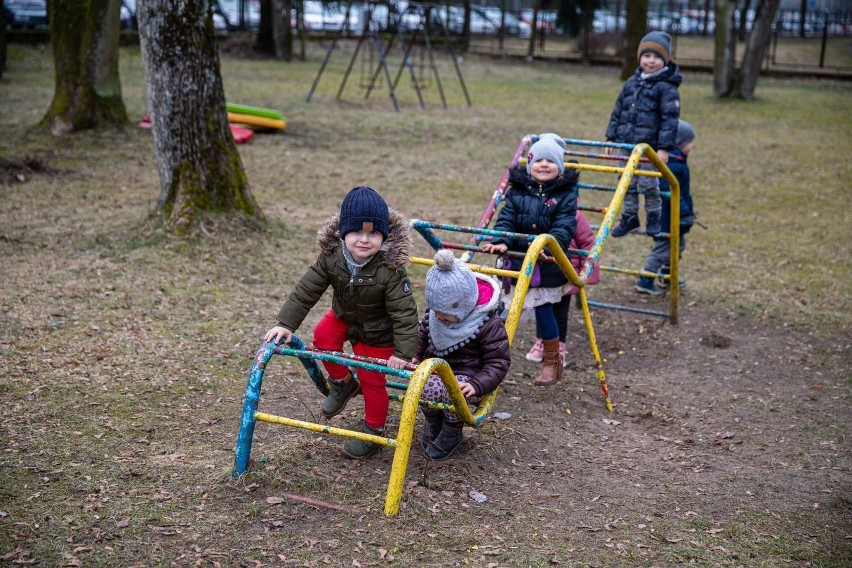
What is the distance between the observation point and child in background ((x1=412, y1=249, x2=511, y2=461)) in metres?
3.67

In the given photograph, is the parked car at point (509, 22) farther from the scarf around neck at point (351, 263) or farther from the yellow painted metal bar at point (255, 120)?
the scarf around neck at point (351, 263)

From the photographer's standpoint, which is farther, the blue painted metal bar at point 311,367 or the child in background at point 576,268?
the child in background at point 576,268

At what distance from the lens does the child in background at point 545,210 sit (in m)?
4.86

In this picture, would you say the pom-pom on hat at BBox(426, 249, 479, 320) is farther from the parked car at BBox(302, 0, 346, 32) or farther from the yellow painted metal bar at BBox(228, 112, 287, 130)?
the parked car at BBox(302, 0, 346, 32)

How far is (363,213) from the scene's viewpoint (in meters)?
3.64

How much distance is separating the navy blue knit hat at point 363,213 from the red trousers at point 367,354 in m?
0.45

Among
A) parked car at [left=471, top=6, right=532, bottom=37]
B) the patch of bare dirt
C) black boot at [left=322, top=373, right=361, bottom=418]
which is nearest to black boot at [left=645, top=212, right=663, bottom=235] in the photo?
black boot at [left=322, top=373, right=361, bottom=418]

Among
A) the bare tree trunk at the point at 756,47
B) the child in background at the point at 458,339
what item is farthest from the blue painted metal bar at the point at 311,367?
the bare tree trunk at the point at 756,47

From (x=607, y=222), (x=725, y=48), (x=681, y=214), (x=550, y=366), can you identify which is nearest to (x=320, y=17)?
(x=725, y=48)

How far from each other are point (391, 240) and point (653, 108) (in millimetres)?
3510

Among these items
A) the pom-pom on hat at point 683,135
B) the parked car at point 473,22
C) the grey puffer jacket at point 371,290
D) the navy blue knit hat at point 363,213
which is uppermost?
the parked car at point 473,22

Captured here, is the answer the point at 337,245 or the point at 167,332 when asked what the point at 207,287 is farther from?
the point at 337,245

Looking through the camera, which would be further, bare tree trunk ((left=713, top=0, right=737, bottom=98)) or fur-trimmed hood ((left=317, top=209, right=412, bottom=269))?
bare tree trunk ((left=713, top=0, right=737, bottom=98))

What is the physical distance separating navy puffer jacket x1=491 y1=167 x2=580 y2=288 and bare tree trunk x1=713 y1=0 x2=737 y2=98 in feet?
48.6
